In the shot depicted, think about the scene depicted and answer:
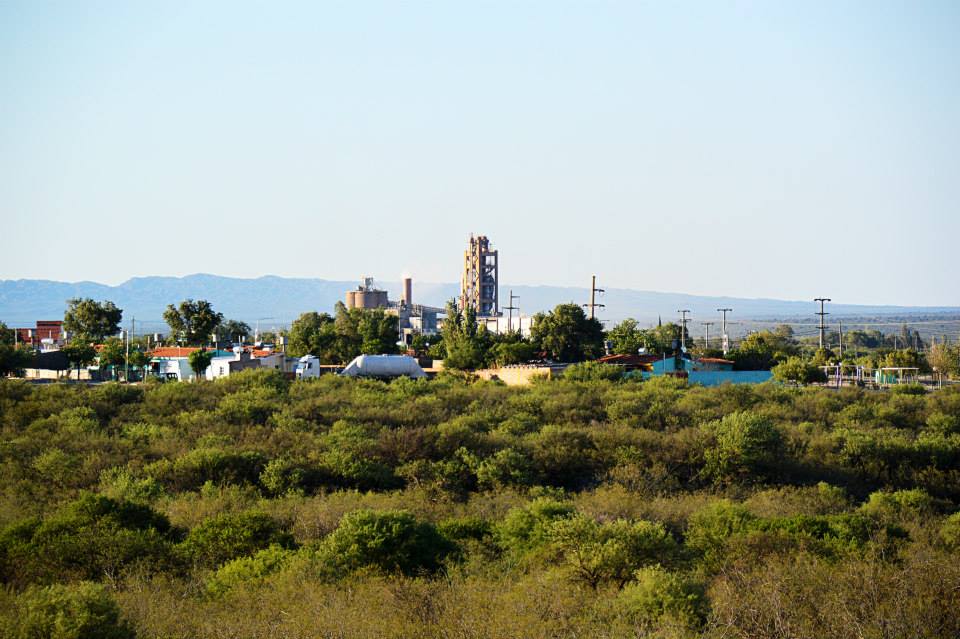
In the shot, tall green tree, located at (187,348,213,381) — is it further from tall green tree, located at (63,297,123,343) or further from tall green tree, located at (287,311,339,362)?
tall green tree, located at (63,297,123,343)

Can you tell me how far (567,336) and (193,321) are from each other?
93.2 feet

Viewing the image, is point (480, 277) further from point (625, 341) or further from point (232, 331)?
point (625, 341)

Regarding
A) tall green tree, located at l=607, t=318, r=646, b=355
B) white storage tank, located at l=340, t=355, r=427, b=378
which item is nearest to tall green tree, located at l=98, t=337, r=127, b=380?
white storage tank, located at l=340, t=355, r=427, b=378

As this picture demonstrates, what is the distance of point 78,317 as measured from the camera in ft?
272

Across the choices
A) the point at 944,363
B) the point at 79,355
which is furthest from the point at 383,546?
the point at 944,363

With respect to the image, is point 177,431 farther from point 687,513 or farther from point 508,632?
point 508,632

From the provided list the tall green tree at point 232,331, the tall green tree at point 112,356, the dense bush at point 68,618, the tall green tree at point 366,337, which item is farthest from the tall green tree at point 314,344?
the dense bush at point 68,618

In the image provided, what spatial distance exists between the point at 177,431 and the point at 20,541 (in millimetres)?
13477

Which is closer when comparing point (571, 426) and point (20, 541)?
point (20, 541)

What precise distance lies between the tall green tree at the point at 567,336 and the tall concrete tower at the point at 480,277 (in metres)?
85.8

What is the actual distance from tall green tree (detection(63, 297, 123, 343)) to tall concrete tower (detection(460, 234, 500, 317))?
70.3 metres

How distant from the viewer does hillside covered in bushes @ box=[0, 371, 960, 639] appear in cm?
1383

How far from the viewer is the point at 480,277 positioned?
154m

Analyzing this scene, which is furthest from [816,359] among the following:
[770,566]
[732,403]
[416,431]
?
[770,566]
